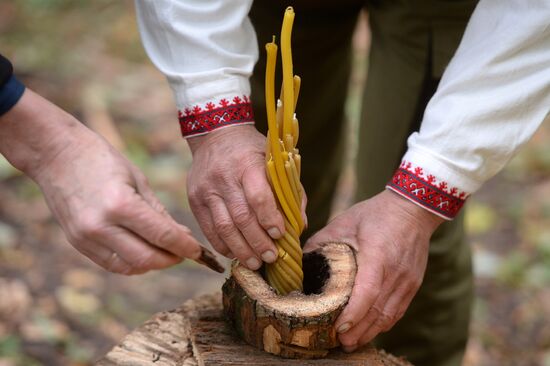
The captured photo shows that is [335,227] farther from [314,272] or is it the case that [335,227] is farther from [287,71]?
[287,71]

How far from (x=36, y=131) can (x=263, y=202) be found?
0.35 m

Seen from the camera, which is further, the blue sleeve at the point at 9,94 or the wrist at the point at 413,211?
the wrist at the point at 413,211

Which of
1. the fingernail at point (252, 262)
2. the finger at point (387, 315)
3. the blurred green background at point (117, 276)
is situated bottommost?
the blurred green background at point (117, 276)

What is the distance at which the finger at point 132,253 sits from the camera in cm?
100

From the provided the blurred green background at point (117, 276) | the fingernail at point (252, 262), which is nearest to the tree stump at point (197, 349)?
the fingernail at point (252, 262)

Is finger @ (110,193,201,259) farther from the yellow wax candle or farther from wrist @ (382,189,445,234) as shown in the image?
wrist @ (382,189,445,234)

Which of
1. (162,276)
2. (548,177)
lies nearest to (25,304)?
(162,276)

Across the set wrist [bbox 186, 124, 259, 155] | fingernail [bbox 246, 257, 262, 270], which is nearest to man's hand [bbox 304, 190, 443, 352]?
fingernail [bbox 246, 257, 262, 270]

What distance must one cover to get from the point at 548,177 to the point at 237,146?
2036 millimetres

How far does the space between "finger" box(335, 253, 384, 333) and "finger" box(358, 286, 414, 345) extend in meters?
0.05

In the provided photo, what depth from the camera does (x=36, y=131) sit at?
102 cm

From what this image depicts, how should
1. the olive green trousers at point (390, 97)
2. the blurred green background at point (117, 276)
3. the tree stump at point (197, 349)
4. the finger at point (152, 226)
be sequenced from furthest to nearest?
1. the blurred green background at point (117, 276)
2. the olive green trousers at point (390, 97)
3. the tree stump at point (197, 349)
4. the finger at point (152, 226)

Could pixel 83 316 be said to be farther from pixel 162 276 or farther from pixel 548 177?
pixel 548 177

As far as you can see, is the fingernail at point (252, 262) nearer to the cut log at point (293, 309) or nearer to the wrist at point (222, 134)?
the cut log at point (293, 309)
